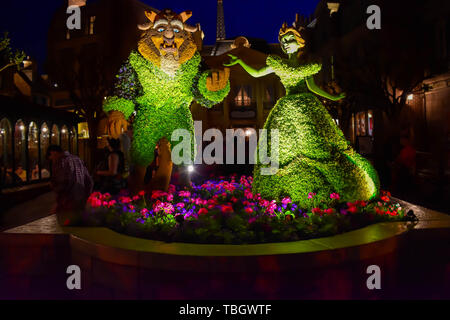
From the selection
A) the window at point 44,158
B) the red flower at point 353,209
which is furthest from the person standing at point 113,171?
the window at point 44,158

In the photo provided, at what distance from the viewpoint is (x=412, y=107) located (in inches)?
655

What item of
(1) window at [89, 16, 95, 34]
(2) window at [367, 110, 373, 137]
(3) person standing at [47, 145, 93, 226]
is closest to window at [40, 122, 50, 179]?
(3) person standing at [47, 145, 93, 226]

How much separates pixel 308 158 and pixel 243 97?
2239cm

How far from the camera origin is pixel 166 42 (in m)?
5.76

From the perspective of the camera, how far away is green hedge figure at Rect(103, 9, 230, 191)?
228 inches

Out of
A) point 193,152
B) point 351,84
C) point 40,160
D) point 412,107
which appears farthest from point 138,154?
point 412,107

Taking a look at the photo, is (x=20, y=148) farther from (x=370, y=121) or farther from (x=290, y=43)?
(x=370, y=121)

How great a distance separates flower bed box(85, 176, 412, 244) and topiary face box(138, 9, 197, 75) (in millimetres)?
1984

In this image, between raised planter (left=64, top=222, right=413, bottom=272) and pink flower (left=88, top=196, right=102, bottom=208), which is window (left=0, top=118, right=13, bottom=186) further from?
raised planter (left=64, top=222, right=413, bottom=272)

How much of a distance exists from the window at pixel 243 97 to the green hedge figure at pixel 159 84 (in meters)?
20.9

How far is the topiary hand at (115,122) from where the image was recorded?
631cm

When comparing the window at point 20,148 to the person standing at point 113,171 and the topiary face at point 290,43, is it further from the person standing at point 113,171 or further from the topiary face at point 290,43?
the topiary face at point 290,43

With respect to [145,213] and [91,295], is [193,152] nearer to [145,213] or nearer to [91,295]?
[145,213]
